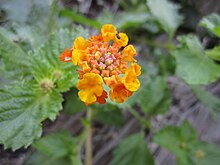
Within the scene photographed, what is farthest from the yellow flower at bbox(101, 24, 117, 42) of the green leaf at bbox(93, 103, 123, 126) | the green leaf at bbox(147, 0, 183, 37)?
the green leaf at bbox(93, 103, 123, 126)

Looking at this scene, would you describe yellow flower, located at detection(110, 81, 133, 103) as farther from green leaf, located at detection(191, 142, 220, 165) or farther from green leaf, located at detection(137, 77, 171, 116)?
green leaf, located at detection(191, 142, 220, 165)

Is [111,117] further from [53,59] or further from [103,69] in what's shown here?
[103,69]

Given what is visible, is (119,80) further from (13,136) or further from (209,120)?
(209,120)

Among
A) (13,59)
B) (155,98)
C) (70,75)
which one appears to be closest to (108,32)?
(70,75)

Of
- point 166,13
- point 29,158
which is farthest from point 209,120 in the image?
point 29,158

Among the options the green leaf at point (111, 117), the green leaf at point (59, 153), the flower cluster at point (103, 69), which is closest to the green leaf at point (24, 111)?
the flower cluster at point (103, 69)
